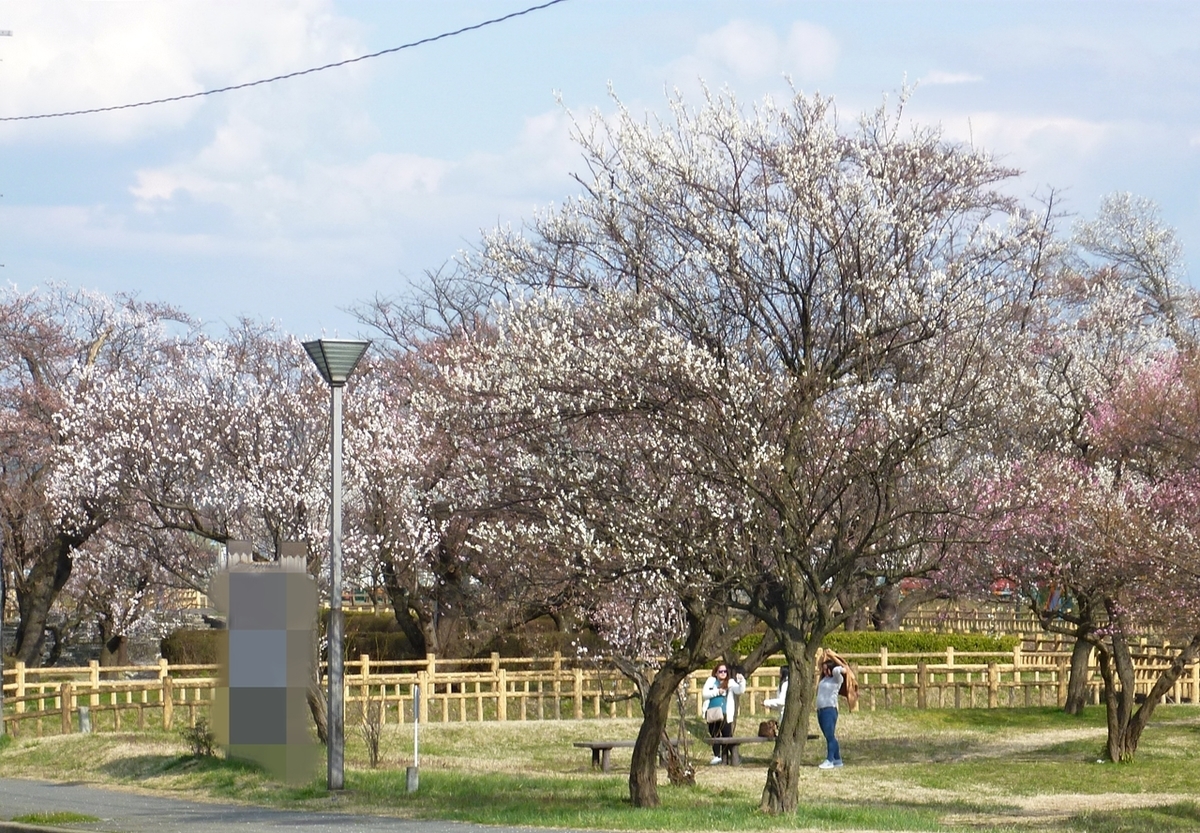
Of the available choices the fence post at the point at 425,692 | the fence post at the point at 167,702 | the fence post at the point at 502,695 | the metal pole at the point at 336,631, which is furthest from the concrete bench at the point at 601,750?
the fence post at the point at 502,695

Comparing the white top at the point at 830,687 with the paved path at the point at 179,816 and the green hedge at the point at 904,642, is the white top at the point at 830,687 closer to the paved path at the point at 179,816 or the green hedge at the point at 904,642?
the paved path at the point at 179,816

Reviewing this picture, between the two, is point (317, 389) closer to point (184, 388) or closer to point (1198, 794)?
point (184, 388)

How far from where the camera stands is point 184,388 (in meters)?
29.3

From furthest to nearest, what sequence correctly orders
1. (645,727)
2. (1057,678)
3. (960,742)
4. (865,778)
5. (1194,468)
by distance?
(1057,678)
(960,742)
(1194,468)
(865,778)
(645,727)

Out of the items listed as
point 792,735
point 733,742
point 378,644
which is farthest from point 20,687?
point 792,735

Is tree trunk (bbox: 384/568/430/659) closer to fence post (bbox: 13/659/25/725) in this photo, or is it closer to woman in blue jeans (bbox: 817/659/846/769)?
fence post (bbox: 13/659/25/725)

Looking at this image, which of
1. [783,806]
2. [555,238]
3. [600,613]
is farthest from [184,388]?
[783,806]

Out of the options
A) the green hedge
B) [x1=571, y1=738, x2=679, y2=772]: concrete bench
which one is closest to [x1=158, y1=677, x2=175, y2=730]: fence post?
[x1=571, y1=738, x2=679, y2=772]: concrete bench

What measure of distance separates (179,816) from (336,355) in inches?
185

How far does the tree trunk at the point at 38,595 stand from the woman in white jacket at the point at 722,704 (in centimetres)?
1741

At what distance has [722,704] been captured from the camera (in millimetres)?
23469

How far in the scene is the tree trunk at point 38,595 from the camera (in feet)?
114

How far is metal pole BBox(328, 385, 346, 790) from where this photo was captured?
51.6ft

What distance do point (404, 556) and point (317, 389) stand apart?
3927mm
